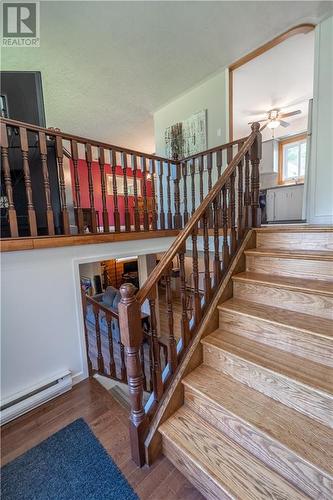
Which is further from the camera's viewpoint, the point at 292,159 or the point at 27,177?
the point at 292,159

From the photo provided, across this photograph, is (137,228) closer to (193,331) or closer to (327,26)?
(193,331)

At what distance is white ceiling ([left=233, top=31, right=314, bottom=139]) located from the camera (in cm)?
318

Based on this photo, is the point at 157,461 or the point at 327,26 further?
the point at 327,26

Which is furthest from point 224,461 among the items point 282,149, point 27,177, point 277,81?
point 282,149

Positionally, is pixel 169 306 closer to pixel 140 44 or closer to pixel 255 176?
pixel 255 176

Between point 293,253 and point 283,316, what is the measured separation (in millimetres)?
560

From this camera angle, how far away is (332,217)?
2592mm

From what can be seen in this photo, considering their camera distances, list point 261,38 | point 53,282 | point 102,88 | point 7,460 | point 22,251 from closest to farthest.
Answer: point 7,460
point 22,251
point 53,282
point 261,38
point 102,88

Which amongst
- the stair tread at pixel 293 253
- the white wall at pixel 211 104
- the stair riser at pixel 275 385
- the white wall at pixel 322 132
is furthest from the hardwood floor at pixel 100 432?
the white wall at pixel 211 104

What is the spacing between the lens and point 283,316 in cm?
141

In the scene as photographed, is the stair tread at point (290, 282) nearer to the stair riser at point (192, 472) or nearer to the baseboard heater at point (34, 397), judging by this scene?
the stair riser at point (192, 472)

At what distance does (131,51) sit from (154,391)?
3.85m

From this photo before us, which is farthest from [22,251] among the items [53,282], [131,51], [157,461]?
[131,51]

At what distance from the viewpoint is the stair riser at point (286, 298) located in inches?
53.6
